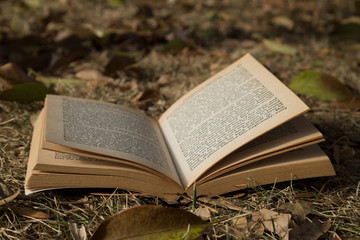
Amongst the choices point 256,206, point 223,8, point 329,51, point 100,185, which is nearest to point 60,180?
point 100,185

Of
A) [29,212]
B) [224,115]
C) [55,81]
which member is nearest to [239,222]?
[224,115]

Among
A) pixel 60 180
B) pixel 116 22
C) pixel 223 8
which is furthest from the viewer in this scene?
pixel 223 8

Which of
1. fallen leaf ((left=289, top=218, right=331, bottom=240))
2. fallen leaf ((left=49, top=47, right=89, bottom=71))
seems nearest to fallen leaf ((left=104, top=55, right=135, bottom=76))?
fallen leaf ((left=49, top=47, right=89, bottom=71))

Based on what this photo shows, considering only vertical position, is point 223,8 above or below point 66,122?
below

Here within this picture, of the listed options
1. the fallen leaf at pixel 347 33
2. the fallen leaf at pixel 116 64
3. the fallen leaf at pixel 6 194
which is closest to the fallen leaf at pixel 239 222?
the fallen leaf at pixel 6 194

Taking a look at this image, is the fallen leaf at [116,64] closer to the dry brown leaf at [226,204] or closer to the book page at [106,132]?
the book page at [106,132]

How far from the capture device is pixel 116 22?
327 centimetres

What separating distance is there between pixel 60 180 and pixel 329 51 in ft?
7.60

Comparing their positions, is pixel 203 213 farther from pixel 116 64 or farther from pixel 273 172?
pixel 116 64

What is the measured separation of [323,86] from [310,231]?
100 centimetres

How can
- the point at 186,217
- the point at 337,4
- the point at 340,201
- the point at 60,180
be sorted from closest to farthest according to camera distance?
the point at 186,217 → the point at 60,180 → the point at 340,201 → the point at 337,4

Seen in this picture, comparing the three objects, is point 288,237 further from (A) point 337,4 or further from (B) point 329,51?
(A) point 337,4

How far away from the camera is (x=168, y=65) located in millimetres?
2490

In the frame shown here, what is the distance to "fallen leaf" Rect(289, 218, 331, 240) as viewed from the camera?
43.6 inches
